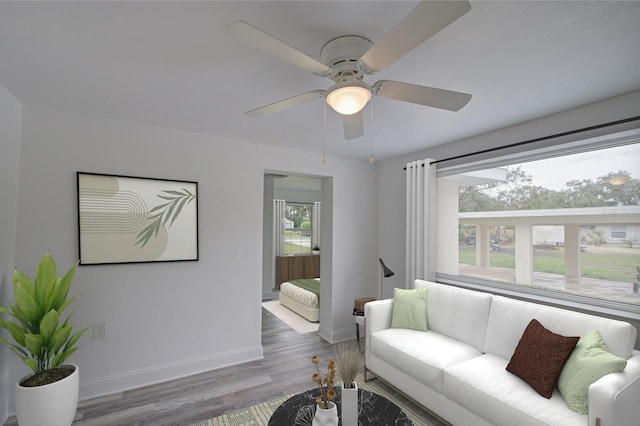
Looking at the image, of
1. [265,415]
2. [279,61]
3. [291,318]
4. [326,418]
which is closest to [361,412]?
[326,418]

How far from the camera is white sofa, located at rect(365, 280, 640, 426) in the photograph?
1.56 m

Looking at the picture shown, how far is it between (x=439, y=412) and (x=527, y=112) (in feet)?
8.28

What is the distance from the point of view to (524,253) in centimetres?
285

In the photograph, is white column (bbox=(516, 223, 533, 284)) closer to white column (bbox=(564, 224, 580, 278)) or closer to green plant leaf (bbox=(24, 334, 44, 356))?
white column (bbox=(564, 224, 580, 278))

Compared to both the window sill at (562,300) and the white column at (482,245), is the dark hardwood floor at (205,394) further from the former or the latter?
the white column at (482,245)

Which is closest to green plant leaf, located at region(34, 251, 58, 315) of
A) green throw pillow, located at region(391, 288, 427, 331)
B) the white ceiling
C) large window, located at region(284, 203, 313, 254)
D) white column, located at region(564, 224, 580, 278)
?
the white ceiling

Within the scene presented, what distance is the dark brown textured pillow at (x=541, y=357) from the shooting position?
70.9 inches

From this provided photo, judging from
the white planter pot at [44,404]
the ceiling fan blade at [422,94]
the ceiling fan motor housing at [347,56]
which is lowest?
the white planter pot at [44,404]

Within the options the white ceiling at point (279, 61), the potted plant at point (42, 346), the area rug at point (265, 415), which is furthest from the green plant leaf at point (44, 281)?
the area rug at point (265, 415)

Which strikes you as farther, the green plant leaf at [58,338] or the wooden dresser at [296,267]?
the wooden dresser at [296,267]

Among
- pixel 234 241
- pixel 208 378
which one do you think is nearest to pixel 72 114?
pixel 234 241

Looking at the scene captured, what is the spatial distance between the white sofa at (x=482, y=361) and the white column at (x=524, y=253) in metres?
0.58

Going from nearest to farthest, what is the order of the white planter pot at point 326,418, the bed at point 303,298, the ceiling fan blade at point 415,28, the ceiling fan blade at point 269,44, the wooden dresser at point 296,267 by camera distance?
the ceiling fan blade at point 415,28
the ceiling fan blade at point 269,44
the white planter pot at point 326,418
the bed at point 303,298
the wooden dresser at point 296,267

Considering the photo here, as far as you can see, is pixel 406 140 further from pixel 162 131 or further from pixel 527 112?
pixel 162 131
